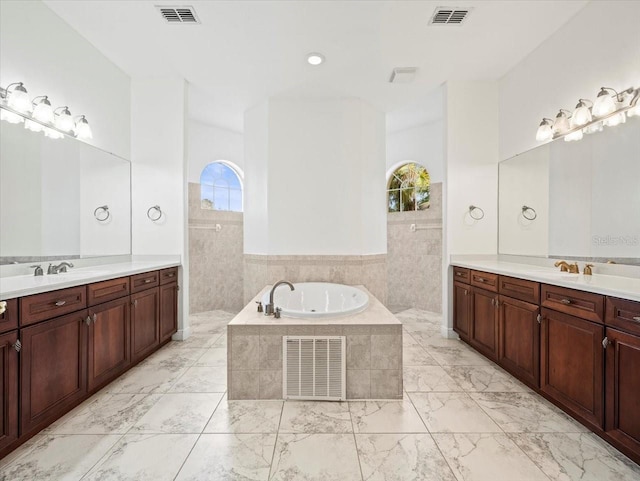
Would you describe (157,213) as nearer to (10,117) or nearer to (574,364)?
(10,117)

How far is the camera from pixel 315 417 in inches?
72.1

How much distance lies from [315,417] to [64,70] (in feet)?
11.3

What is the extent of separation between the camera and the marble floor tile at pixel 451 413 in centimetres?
172

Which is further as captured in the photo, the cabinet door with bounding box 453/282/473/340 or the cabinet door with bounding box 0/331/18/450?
the cabinet door with bounding box 453/282/473/340

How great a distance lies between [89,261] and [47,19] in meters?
2.00

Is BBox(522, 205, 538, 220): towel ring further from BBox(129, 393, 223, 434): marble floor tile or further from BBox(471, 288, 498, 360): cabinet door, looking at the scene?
BBox(129, 393, 223, 434): marble floor tile

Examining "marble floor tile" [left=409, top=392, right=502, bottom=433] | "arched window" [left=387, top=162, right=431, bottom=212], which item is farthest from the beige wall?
"marble floor tile" [left=409, top=392, right=502, bottom=433]

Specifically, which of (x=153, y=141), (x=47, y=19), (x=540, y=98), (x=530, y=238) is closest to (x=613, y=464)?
(x=530, y=238)

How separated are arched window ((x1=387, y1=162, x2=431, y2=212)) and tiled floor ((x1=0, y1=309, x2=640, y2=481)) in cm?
291

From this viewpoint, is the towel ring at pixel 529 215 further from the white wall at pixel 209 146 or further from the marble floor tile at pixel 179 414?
the white wall at pixel 209 146

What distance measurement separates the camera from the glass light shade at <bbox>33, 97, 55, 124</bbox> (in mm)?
2152

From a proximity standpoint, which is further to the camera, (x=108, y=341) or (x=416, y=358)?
(x=416, y=358)

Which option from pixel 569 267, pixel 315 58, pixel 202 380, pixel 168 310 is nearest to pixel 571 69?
pixel 569 267

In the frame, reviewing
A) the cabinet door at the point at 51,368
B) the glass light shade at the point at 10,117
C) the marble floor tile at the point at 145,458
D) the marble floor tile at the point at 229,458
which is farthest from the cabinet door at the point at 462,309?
the glass light shade at the point at 10,117
